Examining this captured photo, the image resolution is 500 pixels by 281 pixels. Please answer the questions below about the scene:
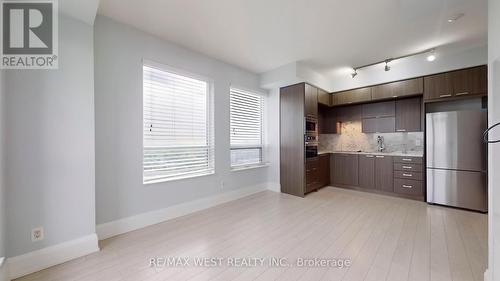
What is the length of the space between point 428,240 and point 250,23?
3353 millimetres

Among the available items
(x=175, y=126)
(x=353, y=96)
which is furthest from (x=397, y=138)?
(x=175, y=126)

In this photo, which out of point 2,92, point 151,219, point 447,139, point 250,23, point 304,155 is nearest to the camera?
point 2,92

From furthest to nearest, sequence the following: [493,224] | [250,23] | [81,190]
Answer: [250,23] → [81,190] → [493,224]

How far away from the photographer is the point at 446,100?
3.55 metres

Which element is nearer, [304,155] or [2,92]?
[2,92]

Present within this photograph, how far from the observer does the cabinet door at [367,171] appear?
168 inches

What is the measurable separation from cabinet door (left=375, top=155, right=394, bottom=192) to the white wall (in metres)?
2.66

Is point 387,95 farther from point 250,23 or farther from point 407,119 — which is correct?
point 250,23

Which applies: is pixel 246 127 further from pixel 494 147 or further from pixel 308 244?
pixel 494 147

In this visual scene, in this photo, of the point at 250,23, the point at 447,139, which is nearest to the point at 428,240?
the point at 447,139

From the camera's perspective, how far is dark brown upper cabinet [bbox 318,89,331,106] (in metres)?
4.56

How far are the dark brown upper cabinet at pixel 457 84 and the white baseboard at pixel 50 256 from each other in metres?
5.54

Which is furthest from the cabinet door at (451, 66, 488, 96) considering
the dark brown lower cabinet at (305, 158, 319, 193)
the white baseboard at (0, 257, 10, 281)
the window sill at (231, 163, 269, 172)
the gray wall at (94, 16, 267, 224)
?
the white baseboard at (0, 257, 10, 281)

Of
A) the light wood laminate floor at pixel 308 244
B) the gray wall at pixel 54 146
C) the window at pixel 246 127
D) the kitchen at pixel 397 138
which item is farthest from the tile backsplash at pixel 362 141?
the gray wall at pixel 54 146
